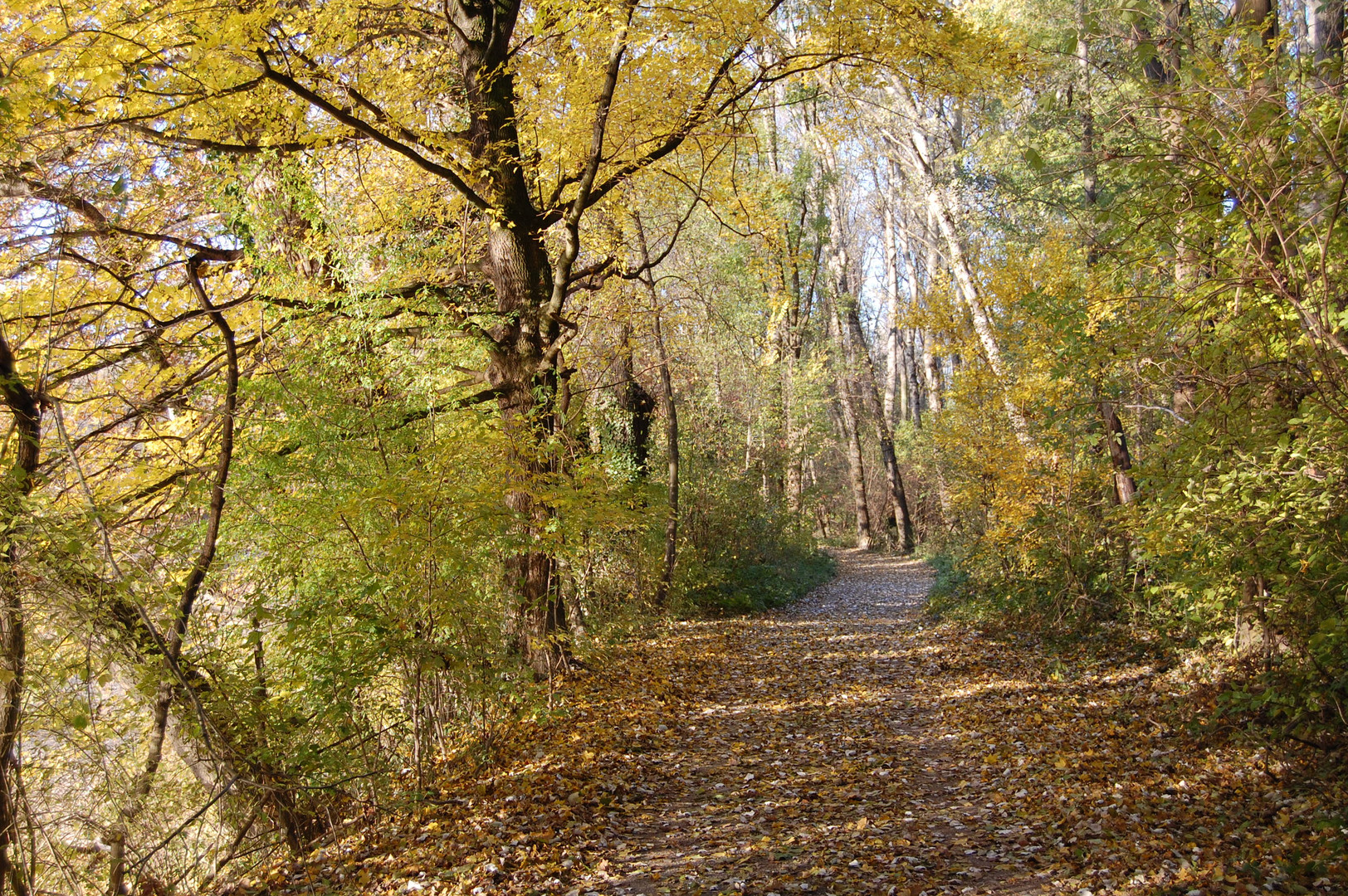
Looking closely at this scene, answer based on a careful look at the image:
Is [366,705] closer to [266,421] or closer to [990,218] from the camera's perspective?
[266,421]

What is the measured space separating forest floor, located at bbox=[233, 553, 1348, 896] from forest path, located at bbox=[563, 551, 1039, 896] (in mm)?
20

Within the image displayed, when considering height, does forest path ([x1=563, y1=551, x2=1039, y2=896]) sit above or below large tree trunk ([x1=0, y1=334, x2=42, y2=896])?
below

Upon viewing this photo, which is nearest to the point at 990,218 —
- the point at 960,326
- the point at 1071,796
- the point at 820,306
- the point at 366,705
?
the point at 960,326

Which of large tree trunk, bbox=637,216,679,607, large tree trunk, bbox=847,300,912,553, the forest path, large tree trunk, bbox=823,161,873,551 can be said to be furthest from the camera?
large tree trunk, bbox=847,300,912,553

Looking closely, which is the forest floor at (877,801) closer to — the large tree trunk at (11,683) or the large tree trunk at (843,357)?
the large tree trunk at (11,683)

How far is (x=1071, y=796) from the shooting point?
480 cm

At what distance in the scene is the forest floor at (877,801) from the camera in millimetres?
4008

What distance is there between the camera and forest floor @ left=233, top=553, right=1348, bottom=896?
4008mm

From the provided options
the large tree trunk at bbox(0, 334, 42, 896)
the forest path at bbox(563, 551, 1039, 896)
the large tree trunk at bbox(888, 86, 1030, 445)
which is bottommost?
the forest path at bbox(563, 551, 1039, 896)

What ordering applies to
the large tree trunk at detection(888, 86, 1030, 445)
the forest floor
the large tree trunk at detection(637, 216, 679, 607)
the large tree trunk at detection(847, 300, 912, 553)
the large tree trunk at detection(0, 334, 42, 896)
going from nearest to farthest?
the large tree trunk at detection(0, 334, 42, 896), the forest floor, the large tree trunk at detection(637, 216, 679, 607), the large tree trunk at detection(888, 86, 1030, 445), the large tree trunk at detection(847, 300, 912, 553)

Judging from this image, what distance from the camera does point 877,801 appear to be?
17.3 ft

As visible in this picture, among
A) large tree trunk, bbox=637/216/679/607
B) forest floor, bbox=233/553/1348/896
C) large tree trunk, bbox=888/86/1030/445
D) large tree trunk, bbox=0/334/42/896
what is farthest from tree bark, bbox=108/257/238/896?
large tree trunk, bbox=888/86/1030/445

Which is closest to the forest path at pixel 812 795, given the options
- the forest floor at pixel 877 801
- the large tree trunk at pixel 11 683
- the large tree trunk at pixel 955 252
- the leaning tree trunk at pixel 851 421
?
the forest floor at pixel 877 801

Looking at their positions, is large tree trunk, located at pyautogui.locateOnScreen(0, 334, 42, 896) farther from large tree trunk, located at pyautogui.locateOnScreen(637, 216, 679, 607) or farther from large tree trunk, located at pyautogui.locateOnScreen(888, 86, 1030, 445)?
large tree trunk, located at pyautogui.locateOnScreen(888, 86, 1030, 445)
